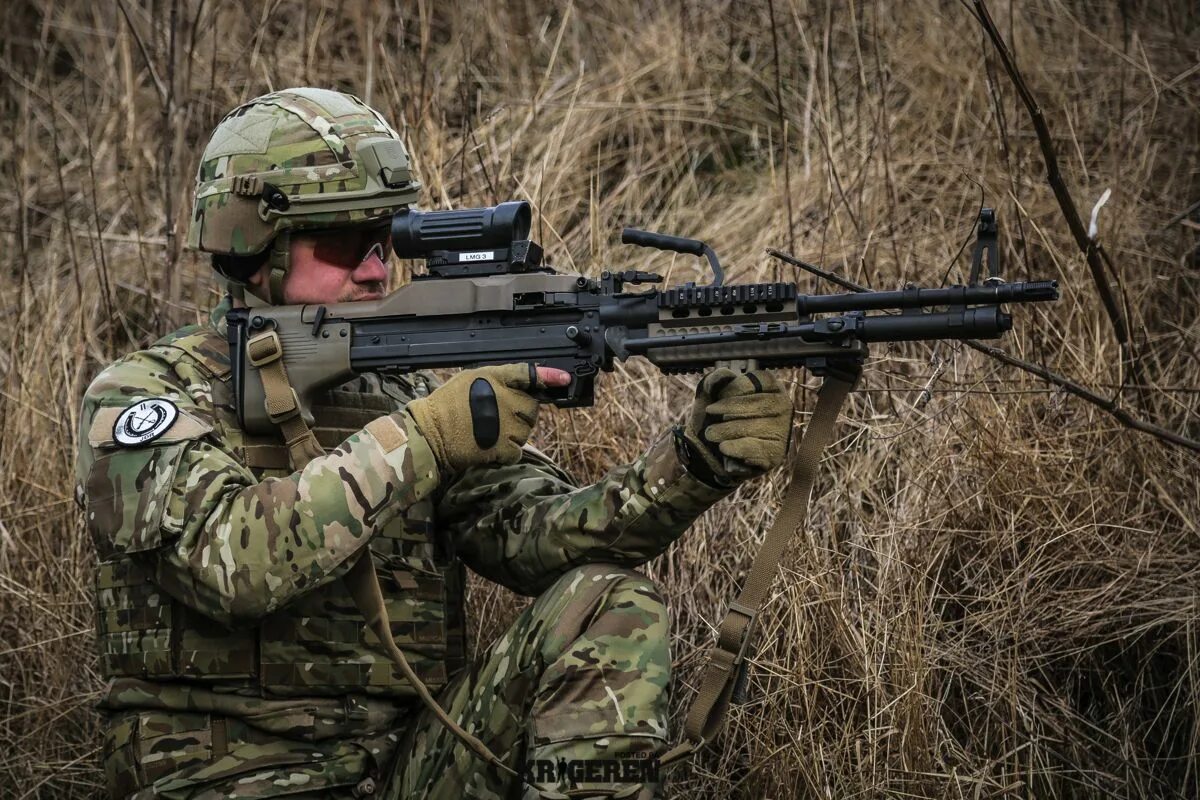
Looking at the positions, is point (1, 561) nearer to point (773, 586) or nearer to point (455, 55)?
point (773, 586)

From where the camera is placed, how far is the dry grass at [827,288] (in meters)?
4.03

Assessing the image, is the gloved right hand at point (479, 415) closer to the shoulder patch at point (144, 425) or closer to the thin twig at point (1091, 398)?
the shoulder patch at point (144, 425)

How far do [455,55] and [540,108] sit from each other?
2.63 feet

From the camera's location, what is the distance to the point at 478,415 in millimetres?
3139

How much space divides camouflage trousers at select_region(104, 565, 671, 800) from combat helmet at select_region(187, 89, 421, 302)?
40.8 inches

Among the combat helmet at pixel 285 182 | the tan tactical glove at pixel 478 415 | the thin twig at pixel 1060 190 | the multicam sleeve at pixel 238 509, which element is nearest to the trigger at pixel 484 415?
the tan tactical glove at pixel 478 415

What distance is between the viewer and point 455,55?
6.60 meters

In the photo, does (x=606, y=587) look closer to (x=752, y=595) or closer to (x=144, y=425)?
(x=752, y=595)

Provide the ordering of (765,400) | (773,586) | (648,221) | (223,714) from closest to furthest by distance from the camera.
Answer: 1. (765,400)
2. (223,714)
3. (773,586)
4. (648,221)

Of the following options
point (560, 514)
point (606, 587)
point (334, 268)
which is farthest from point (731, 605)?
point (334, 268)

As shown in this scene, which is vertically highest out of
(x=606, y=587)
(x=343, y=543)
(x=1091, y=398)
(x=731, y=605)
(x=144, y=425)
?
(x=144, y=425)

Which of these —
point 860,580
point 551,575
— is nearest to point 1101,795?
point 860,580

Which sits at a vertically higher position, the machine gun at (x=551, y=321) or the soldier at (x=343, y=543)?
the machine gun at (x=551, y=321)

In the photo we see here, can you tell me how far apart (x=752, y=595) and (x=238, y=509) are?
4.05ft
